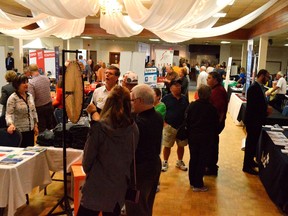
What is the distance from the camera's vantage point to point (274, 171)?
11.8ft

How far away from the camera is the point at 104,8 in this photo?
186 inches

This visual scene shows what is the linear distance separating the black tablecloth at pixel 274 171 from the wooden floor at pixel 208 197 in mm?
186

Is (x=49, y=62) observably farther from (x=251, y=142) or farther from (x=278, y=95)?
(x=251, y=142)

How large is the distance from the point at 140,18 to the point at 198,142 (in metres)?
1.60

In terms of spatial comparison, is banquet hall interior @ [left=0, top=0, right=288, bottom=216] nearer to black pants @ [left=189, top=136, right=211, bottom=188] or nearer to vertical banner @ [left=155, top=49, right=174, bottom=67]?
black pants @ [left=189, top=136, right=211, bottom=188]

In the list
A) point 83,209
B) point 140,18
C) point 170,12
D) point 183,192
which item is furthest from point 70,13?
point 183,192

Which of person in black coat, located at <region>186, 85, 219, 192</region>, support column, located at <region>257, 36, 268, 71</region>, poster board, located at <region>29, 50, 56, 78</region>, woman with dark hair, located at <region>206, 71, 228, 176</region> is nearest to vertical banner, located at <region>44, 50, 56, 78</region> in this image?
poster board, located at <region>29, 50, 56, 78</region>

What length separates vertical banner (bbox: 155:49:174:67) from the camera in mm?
9609

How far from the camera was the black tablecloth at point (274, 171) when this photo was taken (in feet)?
10.9

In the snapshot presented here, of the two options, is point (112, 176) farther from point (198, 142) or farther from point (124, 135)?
point (198, 142)

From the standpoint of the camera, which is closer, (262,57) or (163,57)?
(262,57)

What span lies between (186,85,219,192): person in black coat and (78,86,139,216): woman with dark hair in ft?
6.30

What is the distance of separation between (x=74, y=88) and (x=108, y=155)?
932 millimetres

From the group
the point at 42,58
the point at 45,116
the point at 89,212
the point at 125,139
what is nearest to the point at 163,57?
the point at 42,58
